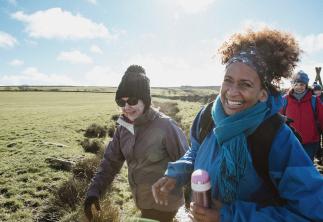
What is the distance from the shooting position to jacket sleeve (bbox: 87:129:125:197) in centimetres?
354

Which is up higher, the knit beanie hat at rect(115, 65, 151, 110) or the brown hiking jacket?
the knit beanie hat at rect(115, 65, 151, 110)

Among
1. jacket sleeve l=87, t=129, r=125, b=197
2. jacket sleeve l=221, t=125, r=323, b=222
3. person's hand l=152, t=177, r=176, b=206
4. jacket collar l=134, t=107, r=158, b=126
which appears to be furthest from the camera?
jacket collar l=134, t=107, r=158, b=126

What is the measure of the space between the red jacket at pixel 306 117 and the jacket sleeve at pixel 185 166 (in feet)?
14.8

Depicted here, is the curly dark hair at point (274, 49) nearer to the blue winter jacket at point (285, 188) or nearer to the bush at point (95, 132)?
the blue winter jacket at point (285, 188)

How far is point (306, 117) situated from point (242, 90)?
4868 millimetres

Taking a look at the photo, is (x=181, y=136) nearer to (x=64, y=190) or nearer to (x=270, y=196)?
(x=270, y=196)

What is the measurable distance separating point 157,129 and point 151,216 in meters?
0.95

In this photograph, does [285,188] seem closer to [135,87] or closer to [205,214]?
[205,214]

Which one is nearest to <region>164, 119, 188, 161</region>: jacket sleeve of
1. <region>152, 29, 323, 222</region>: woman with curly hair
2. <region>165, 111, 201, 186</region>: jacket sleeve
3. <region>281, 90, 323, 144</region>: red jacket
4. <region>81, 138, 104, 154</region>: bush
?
<region>165, 111, 201, 186</region>: jacket sleeve

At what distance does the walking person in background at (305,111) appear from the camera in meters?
6.51

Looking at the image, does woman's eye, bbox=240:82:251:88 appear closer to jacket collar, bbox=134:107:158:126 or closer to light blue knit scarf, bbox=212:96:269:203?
light blue knit scarf, bbox=212:96:269:203

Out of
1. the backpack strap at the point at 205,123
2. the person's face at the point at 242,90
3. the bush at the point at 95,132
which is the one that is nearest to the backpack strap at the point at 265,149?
the person's face at the point at 242,90

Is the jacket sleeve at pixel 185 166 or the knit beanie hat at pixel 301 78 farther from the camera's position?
the knit beanie hat at pixel 301 78

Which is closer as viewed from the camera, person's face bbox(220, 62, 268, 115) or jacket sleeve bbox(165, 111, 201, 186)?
person's face bbox(220, 62, 268, 115)
